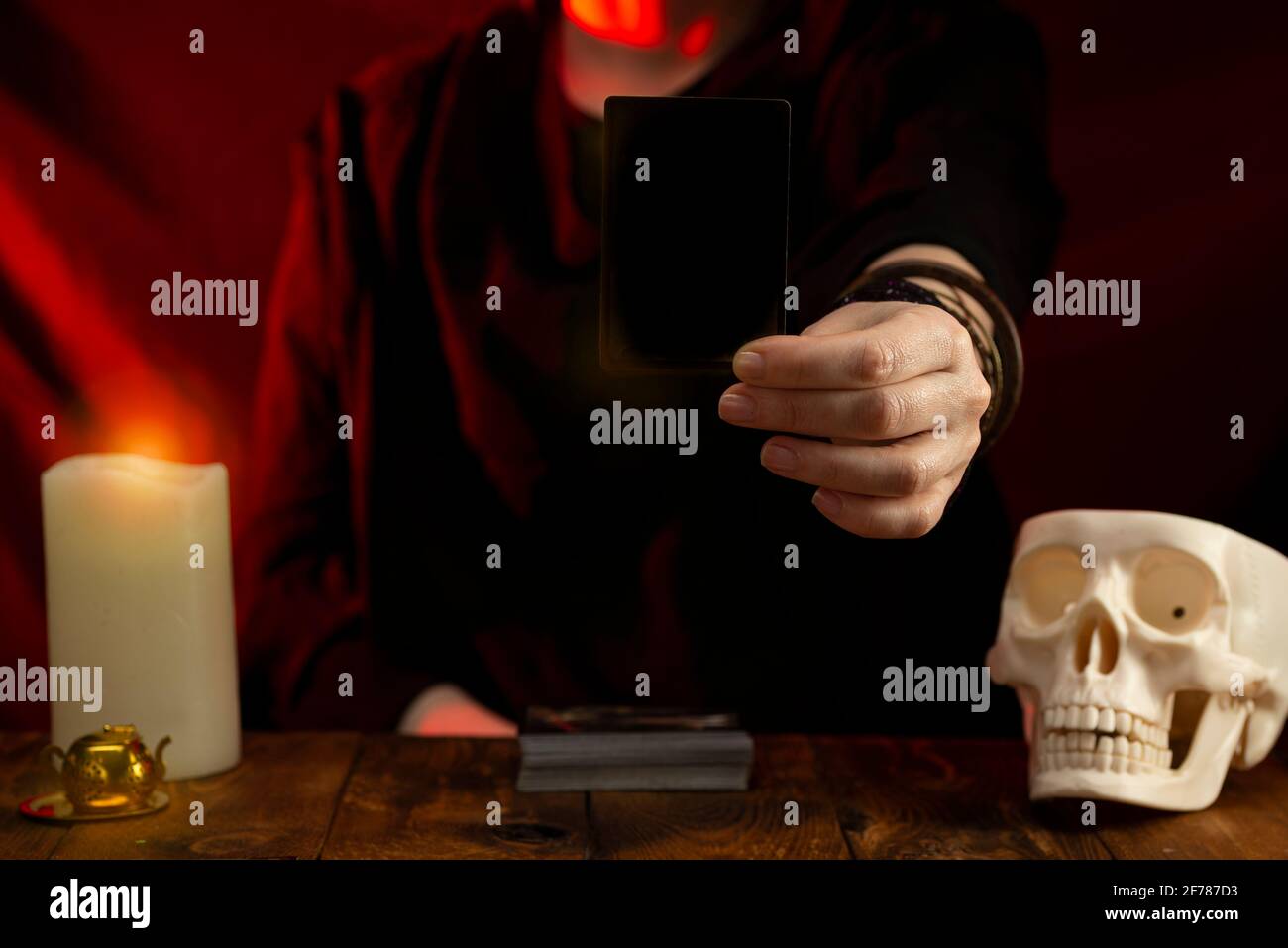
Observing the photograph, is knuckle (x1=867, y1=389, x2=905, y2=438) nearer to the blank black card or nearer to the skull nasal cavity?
the blank black card

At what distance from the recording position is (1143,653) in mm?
1499

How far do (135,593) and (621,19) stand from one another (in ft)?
3.50

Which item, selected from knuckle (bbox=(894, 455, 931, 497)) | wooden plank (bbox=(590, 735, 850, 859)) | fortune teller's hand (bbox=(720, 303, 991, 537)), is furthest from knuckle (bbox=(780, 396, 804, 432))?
wooden plank (bbox=(590, 735, 850, 859))

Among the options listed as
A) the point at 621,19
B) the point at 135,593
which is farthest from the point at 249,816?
the point at 621,19

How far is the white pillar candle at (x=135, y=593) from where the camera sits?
61.1 inches

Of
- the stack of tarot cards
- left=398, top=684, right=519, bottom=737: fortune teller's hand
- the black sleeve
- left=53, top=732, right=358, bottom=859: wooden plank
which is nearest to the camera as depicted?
left=53, top=732, right=358, bottom=859: wooden plank

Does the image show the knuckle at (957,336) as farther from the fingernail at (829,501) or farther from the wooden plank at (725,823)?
the wooden plank at (725,823)

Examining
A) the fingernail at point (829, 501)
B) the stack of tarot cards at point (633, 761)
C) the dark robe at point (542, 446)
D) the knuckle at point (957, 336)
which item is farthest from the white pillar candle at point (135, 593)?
the knuckle at point (957, 336)

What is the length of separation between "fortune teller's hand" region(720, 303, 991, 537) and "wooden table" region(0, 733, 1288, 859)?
39 cm

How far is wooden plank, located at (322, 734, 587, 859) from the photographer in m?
1.37

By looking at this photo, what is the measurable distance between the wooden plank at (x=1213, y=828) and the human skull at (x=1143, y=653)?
0.09 ft

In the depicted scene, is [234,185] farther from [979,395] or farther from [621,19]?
[979,395]
